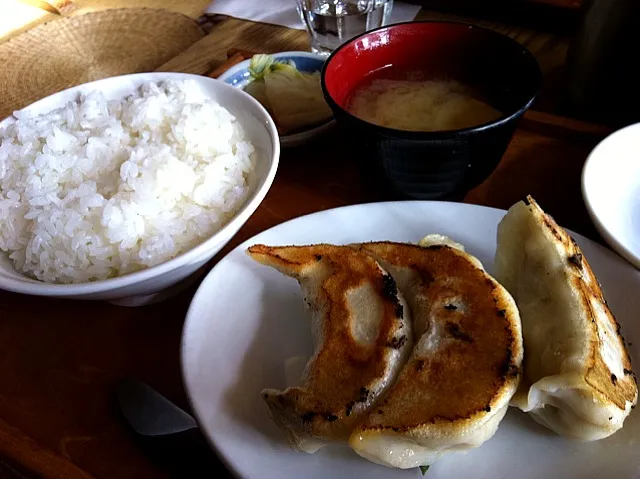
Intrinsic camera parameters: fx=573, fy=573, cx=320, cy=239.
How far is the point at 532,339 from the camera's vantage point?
79cm

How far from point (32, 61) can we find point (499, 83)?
1.91m

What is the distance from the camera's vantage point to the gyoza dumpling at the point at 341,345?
2.37ft

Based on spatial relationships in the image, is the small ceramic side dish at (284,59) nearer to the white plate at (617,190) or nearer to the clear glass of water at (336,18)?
the clear glass of water at (336,18)

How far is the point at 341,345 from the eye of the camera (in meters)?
0.79

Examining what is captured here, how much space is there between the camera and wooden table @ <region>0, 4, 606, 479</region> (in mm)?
893

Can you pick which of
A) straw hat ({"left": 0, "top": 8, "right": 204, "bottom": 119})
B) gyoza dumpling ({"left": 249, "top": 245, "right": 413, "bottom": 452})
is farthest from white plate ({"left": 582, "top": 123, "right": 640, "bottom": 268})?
straw hat ({"left": 0, "top": 8, "right": 204, "bottom": 119})

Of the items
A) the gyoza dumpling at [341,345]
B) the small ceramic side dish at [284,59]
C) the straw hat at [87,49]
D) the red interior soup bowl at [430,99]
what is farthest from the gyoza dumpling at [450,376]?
the straw hat at [87,49]

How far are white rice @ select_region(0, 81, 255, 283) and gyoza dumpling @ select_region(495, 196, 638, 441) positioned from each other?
1.74ft

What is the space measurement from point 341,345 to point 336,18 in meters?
1.32

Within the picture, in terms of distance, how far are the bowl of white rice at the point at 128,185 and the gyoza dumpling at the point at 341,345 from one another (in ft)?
0.67

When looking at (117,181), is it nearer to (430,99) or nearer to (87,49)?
(430,99)

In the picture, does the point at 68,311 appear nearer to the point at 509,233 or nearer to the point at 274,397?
the point at 274,397

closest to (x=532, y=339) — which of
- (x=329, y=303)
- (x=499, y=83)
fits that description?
(x=329, y=303)

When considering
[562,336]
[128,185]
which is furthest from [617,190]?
[128,185]
